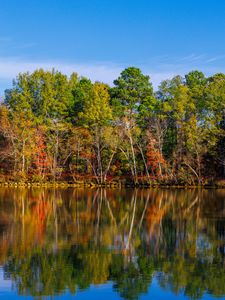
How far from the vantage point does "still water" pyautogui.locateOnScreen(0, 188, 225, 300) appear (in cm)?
1622

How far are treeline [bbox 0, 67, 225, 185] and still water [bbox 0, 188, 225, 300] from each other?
26207mm

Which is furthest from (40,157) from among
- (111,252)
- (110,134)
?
(111,252)

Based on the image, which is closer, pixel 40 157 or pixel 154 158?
pixel 154 158

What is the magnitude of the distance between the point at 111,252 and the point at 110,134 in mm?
42844

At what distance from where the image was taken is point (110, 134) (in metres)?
63.8

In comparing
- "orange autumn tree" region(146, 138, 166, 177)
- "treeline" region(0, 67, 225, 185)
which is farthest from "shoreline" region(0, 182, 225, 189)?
"orange autumn tree" region(146, 138, 166, 177)

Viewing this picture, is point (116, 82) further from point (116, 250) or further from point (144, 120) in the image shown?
point (116, 250)

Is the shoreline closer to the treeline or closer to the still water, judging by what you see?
the treeline

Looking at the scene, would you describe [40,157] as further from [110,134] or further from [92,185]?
[110,134]

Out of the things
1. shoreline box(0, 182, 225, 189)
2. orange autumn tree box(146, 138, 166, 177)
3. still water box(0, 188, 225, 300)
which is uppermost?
orange autumn tree box(146, 138, 166, 177)

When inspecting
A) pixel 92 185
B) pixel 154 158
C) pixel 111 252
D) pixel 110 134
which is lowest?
pixel 111 252

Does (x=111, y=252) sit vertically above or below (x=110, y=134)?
below

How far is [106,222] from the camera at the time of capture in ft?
99.3

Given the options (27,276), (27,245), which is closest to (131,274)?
(27,276)
